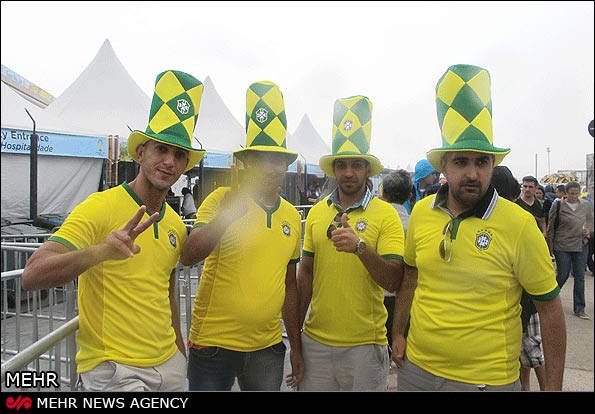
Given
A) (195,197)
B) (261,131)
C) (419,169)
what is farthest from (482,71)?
(195,197)

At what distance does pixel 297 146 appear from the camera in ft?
66.2

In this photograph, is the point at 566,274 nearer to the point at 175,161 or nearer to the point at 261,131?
the point at 261,131

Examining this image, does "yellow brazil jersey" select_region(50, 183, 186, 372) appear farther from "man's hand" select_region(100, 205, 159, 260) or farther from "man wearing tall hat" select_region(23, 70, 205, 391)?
"man's hand" select_region(100, 205, 159, 260)

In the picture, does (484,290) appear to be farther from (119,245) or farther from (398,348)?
(119,245)

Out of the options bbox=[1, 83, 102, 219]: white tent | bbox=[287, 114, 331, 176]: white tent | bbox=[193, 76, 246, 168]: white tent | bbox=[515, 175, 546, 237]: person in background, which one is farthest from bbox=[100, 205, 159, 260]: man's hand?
bbox=[287, 114, 331, 176]: white tent

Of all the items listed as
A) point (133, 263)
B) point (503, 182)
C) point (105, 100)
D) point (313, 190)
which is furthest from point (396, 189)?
point (313, 190)

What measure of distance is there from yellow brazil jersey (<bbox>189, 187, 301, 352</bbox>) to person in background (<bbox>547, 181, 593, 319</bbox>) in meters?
5.04

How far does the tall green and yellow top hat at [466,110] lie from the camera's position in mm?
1892

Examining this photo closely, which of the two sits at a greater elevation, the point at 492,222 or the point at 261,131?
the point at 261,131

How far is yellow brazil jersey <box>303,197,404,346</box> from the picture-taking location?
A: 2311mm

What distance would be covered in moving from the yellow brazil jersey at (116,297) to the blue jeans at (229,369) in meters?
0.34
